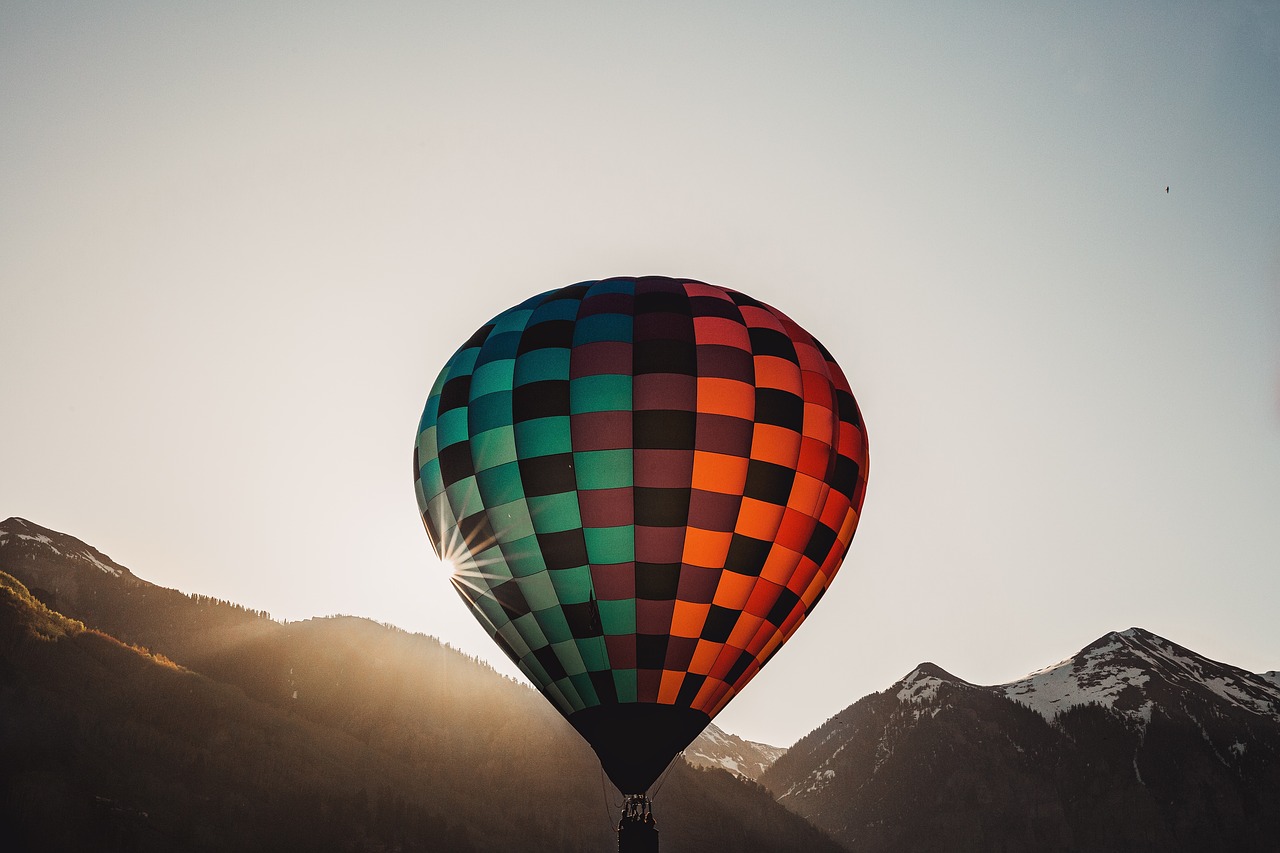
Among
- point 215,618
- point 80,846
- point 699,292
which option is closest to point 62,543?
→ point 215,618

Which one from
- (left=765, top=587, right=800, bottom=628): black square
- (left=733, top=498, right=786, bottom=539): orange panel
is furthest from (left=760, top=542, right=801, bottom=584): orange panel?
(left=733, top=498, right=786, bottom=539): orange panel

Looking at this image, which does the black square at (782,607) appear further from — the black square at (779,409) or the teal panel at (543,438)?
the teal panel at (543,438)

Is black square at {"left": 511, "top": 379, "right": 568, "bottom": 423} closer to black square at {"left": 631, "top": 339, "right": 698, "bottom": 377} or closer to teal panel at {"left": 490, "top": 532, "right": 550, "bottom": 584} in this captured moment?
black square at {"left": 631, "top": 339, "right": 698, "bottom": 377}

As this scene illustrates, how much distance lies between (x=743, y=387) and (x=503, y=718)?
141810 millimetres

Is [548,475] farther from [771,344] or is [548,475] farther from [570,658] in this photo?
[771,344]

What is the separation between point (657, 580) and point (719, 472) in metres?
2.35

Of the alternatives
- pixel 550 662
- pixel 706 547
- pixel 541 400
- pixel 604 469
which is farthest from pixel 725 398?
pixel 550 662

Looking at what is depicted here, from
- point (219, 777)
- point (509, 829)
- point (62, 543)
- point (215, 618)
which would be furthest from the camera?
point (62, 543)

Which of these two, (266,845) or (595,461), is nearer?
(595,461)

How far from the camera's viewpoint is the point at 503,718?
15312cm

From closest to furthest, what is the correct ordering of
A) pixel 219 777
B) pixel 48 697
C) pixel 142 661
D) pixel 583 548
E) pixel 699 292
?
pixel 583 548 < pixel 699 292 < pixel 48 697 < pixel 219 777 < pixel 142 661

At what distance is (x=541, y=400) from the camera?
65.5 feet

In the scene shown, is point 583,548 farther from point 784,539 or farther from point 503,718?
point 503,718

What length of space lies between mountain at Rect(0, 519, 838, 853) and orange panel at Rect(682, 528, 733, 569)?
27.3 m
